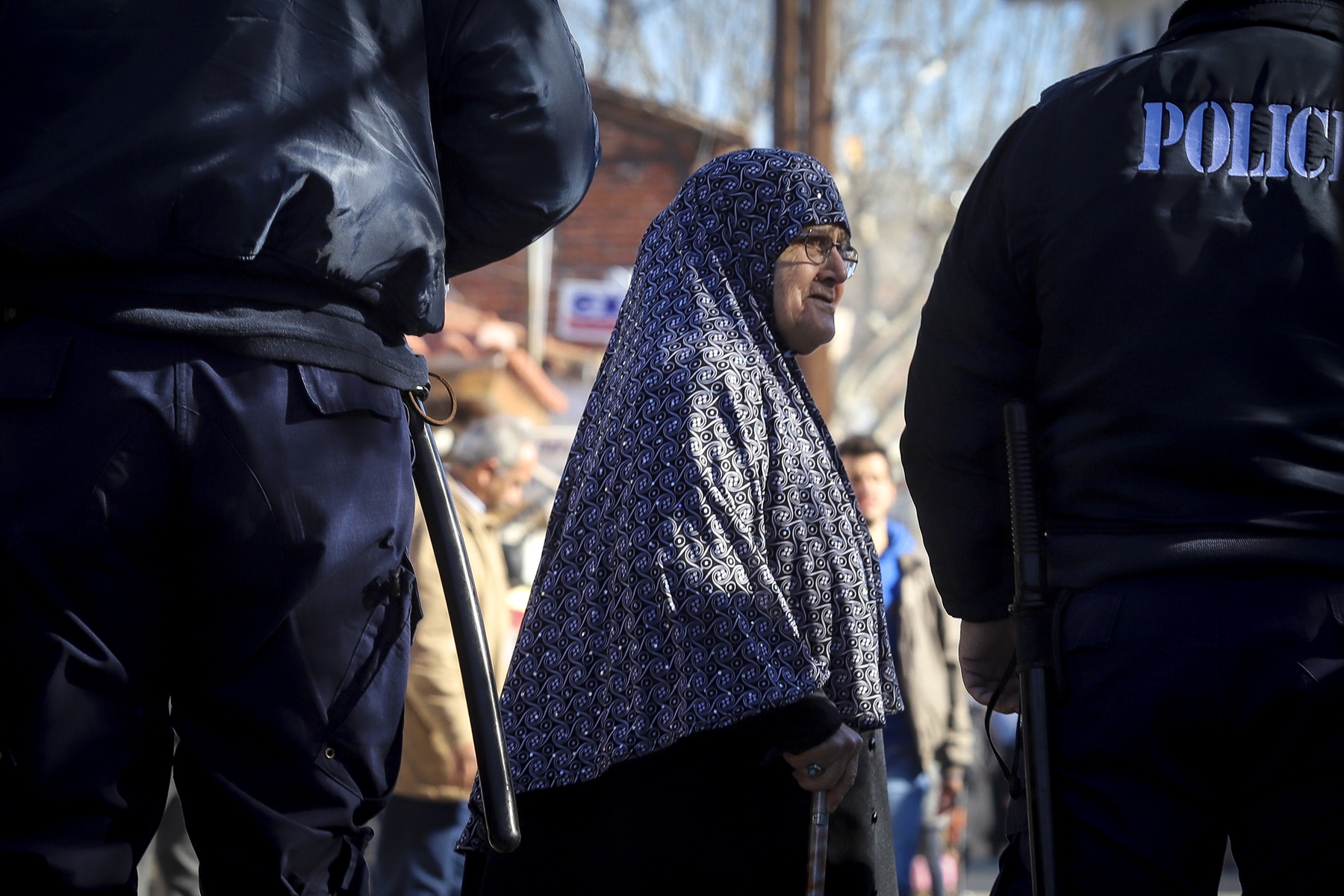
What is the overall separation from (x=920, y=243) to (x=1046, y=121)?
101 ft

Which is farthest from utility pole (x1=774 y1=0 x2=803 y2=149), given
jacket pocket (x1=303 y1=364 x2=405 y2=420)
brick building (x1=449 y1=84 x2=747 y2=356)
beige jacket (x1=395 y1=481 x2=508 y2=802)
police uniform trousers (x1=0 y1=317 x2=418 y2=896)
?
police uniform trousers (x1=0 y1=317 x2=418 y2=896)

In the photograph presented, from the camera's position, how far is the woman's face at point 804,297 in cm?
300

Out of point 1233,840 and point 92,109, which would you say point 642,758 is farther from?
point 92,109

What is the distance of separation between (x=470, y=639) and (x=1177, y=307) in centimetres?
111

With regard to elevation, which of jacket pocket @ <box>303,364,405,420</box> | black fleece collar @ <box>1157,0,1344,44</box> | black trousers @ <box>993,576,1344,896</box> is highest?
black fleece collar @ <box>1157,0,1344,44</box>

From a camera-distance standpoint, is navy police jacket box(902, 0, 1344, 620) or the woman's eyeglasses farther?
the woman's eyeglasses

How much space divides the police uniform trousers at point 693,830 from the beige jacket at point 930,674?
3277 millimetres

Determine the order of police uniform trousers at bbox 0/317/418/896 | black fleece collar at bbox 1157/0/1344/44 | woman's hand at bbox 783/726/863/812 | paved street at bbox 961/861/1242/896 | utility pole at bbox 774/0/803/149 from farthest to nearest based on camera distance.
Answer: utility pole at bbox 774/0/803/149 < paved street at bbox 961/861/1242/896 < woman's hand at bbox 783/726/863/812 < black fleece collar at bbox 1157/0/1344/44 < police uniform trousers at bbox 0/317/418/896

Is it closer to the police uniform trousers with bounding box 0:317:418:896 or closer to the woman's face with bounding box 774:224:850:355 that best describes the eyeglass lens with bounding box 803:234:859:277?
the woman's face with bounding box 774:224:850:355

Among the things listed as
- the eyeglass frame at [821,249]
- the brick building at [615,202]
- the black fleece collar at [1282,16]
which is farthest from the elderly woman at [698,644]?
the brick building at [615,202]

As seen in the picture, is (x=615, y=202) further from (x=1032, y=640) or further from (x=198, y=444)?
(x=198, y=444)

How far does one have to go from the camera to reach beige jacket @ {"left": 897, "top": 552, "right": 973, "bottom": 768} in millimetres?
6016

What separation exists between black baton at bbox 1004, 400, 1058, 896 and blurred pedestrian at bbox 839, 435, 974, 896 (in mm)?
3657

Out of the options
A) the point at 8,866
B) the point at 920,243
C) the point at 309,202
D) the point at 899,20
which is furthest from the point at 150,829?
the point at 920,243
